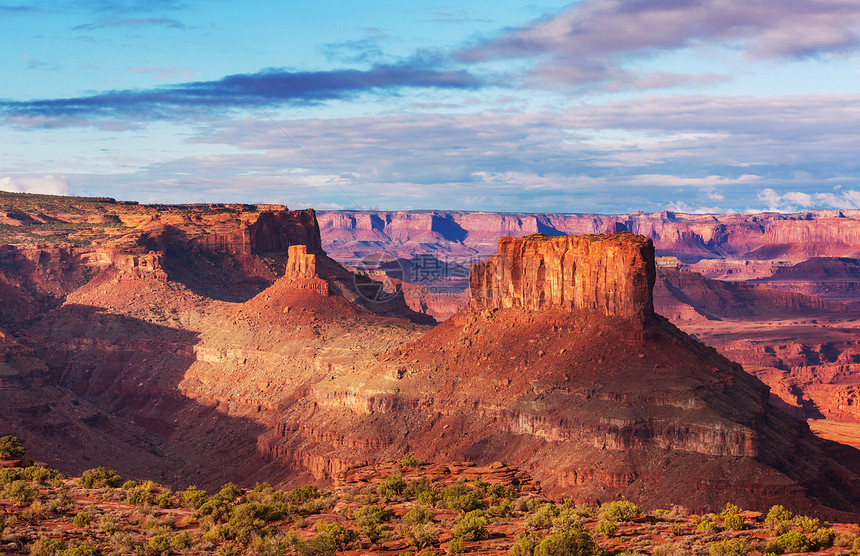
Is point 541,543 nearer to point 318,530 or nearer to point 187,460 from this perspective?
point 318,530

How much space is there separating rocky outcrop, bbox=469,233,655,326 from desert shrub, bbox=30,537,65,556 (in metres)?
52.4

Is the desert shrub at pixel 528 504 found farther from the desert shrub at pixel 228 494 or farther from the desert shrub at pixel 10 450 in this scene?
the desert shrub at pixel 10 450

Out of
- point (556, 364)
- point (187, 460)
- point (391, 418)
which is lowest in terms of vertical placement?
point (187, 460)

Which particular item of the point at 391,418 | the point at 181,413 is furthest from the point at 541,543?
the point at 181,413

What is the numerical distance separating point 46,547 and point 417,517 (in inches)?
514

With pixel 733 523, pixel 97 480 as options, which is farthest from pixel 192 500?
pixel 733 523

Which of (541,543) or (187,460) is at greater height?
(541,543)

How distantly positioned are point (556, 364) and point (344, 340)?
1396 inches

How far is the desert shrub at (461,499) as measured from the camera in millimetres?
39469

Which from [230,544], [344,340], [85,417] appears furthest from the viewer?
[344,340]

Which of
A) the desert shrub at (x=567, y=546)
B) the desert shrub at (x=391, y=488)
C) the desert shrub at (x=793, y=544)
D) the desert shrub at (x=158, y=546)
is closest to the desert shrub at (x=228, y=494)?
the desert shrub at (x=391, y=488)

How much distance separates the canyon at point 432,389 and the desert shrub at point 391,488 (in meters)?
22.3

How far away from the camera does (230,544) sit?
33500mm

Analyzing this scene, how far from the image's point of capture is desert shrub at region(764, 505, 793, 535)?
32.3 metres
